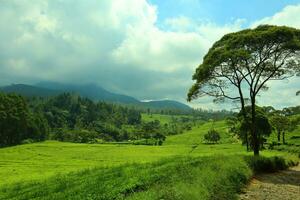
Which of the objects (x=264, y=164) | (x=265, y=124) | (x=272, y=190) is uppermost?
(x=265, y=124)

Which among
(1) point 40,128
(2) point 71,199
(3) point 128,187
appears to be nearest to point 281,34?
(3) point 128,187

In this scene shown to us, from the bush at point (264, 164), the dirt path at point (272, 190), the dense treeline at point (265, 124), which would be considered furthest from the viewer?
the dense treeline at point (265, 124)

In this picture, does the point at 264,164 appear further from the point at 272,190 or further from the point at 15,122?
the point at 15,122

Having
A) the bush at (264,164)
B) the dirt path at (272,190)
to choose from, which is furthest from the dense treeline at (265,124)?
the dirt path at (272,190)

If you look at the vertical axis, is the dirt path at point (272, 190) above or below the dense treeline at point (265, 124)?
below

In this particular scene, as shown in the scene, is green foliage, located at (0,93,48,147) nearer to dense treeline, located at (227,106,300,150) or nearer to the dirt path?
dense treeline, located at (227,106,300,150)

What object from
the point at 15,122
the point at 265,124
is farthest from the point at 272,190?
the point at 15,122

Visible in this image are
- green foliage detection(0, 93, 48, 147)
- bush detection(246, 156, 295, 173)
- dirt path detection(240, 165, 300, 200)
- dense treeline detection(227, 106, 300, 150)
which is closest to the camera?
dirt path detection(240, 165, 300, 200)

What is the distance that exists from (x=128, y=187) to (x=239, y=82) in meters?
22.2

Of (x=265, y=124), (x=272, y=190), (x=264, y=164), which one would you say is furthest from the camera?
(x=265, y=124)

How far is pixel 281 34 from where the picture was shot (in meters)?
34.2

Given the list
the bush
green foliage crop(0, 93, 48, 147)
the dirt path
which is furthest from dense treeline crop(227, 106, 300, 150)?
green foliage crop(0, 93, 48, 147)

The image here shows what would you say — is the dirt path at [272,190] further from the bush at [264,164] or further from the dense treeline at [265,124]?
the dense treeline at [265,124]

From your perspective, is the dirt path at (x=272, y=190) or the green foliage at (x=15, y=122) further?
the green foliage at (x=15, y=122)
